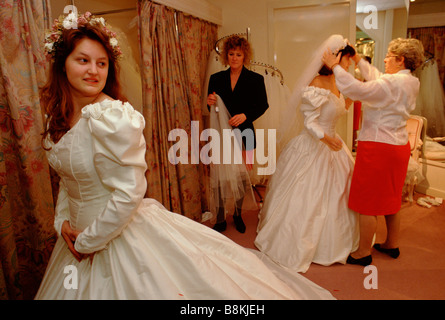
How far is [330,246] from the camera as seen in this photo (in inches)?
81.9

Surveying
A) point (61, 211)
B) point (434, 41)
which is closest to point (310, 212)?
point (61, 211)

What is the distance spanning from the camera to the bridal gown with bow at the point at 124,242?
85cm

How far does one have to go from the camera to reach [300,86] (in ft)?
7.39

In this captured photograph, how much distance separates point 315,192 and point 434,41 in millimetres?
2374

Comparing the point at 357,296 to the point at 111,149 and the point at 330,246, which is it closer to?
the point at 330,246

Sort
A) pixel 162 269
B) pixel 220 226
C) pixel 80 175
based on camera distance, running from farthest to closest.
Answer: pixel 220 226 → pixel 80 175 → pixel 162 269

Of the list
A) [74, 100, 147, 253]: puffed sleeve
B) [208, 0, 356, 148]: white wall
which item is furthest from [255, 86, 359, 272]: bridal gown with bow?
[74, 100, 147, 253]: puffed sleeve

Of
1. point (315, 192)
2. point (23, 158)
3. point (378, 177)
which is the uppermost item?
point (23, 158)

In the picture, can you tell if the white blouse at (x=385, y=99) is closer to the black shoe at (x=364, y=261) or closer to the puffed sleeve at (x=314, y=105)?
the puffed sleeve at (x=314, y=105)

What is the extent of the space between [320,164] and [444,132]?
6.63 feet

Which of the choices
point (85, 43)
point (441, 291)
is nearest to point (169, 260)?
point (85, 43)

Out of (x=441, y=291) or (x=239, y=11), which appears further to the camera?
(x=239, y=11)

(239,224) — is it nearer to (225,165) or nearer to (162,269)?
(225,165)

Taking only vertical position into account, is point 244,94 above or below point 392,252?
Answer: above
